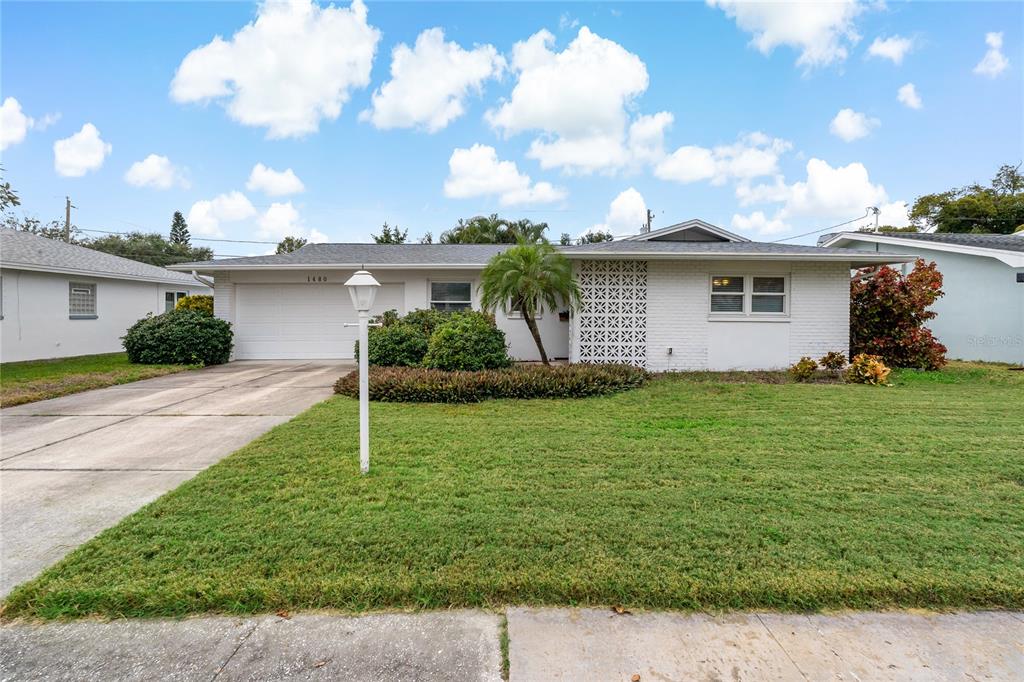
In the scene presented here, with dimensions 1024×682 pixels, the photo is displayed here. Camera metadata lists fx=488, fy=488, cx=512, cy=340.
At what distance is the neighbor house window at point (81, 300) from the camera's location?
47.3ft

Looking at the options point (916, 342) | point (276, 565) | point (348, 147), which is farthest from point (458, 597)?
point (348, 147)

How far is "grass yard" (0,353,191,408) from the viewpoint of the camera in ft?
26.7

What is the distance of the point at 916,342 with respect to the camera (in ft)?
35.3

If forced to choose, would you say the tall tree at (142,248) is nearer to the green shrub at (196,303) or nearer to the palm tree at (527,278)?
the green shrub at (196,303)

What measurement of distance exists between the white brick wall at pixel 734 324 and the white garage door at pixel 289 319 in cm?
753

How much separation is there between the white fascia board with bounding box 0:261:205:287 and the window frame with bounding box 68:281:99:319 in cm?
38

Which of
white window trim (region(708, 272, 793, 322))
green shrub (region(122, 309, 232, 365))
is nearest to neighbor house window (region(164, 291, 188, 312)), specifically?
green shrub (region(122, 309, 232, 365))

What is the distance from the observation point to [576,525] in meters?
3.24

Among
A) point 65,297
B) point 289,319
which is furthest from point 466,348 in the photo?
point 65,297

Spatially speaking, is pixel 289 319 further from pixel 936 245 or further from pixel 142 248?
pixel 142 248

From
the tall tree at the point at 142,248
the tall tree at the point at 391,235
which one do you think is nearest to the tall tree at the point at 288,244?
the tall tree at the point at 142,248

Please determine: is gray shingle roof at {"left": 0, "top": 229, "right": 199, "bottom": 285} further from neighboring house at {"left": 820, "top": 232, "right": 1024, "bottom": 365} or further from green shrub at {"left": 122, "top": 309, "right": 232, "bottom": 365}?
neighboring house at {"left": 820, "top": 232, "right": 1024, "bottom": 365}

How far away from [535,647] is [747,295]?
10.2 m

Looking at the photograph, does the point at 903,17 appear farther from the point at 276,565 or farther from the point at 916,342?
the point at 276,565
